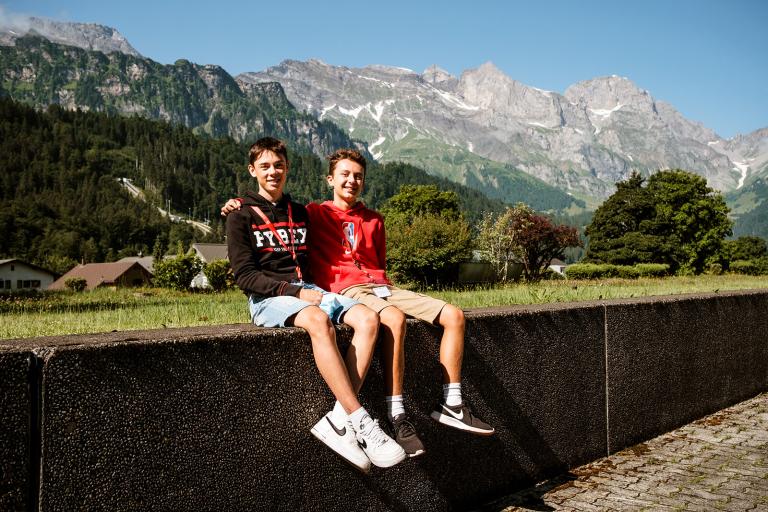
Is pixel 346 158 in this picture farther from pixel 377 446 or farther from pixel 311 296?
pixel 377 446

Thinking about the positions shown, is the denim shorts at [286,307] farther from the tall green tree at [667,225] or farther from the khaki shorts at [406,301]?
the tall green tree at [667,225]

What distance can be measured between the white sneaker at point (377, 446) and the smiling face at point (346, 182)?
1629mm

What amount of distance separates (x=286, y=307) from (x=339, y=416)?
624mm

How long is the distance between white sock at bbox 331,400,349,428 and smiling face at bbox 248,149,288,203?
139 centimetres

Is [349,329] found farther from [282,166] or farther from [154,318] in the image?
[154,318]

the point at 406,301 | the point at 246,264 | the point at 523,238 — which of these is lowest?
the point at 406,301

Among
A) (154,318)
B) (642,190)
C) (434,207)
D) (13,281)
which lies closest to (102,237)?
(13,281)

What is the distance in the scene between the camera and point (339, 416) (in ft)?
10.4

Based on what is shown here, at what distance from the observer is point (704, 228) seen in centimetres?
5866

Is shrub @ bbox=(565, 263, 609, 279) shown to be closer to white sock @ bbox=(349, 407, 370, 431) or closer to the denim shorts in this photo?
the denim shorts

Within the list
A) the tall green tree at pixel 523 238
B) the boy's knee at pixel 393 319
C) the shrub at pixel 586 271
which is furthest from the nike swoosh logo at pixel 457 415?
the tall green tree at pixel 523 238

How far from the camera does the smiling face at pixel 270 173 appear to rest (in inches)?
154

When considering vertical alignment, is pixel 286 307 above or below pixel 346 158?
below

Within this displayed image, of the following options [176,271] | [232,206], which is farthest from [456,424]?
[176,271]
